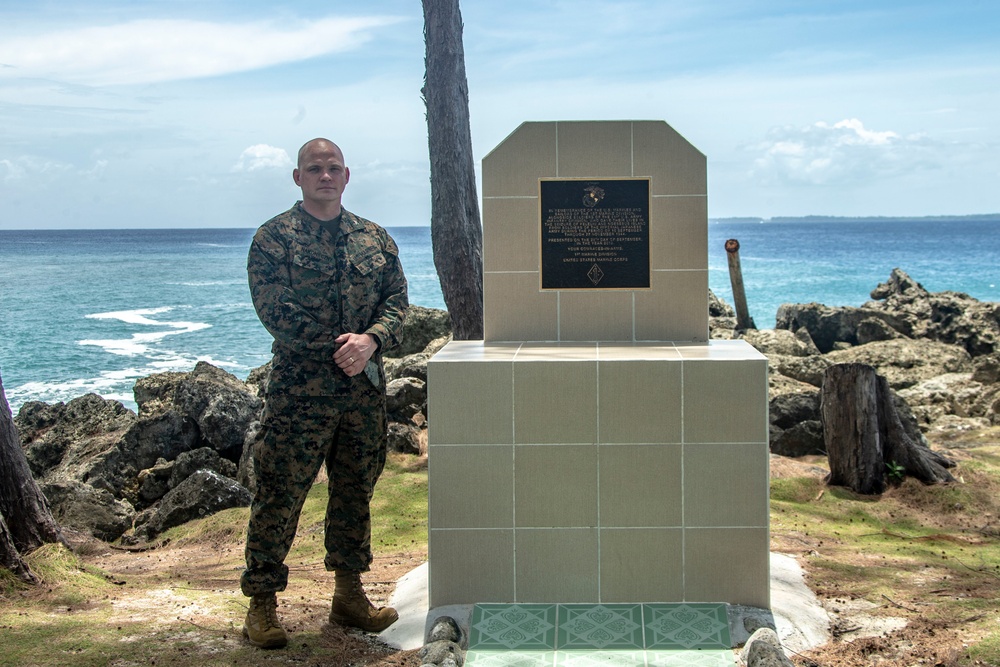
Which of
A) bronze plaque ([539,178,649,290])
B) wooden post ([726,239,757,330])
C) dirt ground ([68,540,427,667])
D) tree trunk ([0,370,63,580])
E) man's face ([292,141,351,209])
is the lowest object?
dirt ground ([68,540,427,667])

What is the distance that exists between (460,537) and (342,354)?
1.28 meters

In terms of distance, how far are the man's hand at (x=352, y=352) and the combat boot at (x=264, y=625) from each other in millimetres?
1291

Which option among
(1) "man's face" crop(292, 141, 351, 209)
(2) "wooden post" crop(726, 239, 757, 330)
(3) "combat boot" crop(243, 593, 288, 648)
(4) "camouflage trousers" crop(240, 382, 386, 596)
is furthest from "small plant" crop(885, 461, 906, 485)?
(2) "wooden post" crop(726, 239, 757, 330)

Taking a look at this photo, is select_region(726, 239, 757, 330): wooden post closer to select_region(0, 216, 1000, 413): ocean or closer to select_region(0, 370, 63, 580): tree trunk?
select_region(0, 370, 63, 580): tree trunk

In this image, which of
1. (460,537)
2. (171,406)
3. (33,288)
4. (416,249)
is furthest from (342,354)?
(416,249)

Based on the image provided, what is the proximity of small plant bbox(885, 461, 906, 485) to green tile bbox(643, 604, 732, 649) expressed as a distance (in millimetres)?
3823

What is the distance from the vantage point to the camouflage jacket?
496cm

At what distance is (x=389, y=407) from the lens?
11008 millimetres

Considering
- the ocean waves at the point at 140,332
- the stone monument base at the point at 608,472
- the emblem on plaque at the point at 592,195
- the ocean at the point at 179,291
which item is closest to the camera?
the stone monument base at the point at 608,472

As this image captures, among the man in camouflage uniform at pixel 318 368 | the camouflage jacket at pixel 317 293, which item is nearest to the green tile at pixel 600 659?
the man in camouflage uniform at pixel 318 368

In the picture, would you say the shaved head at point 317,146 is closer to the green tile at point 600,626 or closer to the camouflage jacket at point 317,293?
the camouflage jacket at point 317,293

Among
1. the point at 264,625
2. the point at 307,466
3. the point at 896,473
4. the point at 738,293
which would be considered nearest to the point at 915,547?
the point at 896,473

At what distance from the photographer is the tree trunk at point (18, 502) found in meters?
6.69

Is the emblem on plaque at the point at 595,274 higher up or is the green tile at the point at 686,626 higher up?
the emblem on plaque at the point at 595,274
